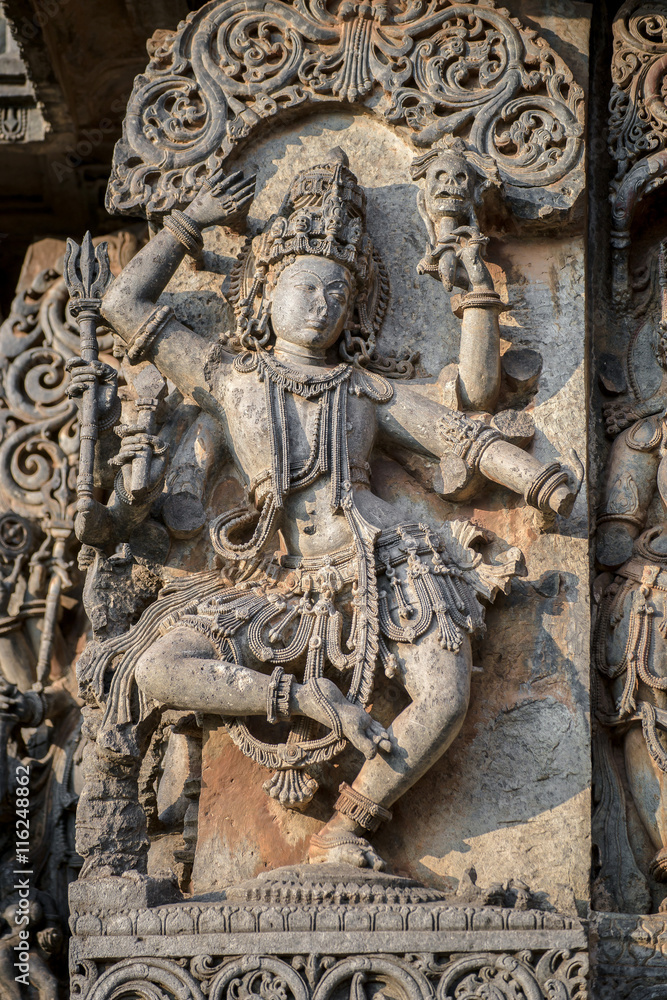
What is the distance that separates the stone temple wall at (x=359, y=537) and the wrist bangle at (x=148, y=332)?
11 millimetres

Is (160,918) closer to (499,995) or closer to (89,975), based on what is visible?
(89,975)

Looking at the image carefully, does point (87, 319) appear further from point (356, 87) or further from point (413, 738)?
point (413, 738)

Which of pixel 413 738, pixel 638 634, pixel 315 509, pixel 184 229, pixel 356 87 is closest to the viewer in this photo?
pixel 413 738

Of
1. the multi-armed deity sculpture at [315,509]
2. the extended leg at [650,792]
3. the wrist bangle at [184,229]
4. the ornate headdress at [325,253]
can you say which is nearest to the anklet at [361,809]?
the multi-armed deity sculpture at [315,509]

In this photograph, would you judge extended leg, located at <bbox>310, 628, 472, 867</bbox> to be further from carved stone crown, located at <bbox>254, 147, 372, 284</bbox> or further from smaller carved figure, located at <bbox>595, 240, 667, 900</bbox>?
carved stone crown, located at <bbox>254, 147, 372, 284</bbox>

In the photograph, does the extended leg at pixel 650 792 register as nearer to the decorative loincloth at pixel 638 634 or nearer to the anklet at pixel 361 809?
the decorative loincloth at pixel 638 634

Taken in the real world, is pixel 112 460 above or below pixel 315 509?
above

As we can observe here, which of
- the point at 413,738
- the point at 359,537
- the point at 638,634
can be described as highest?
the point at 359,537

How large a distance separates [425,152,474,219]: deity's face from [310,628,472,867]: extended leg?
1.96 m

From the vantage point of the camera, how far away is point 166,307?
21.5 ft

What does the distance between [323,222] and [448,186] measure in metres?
0.58

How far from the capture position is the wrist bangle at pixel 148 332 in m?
6.48

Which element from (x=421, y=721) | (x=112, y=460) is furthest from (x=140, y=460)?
(x=421, y=721)

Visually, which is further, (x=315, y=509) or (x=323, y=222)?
(x=323, y=222)
